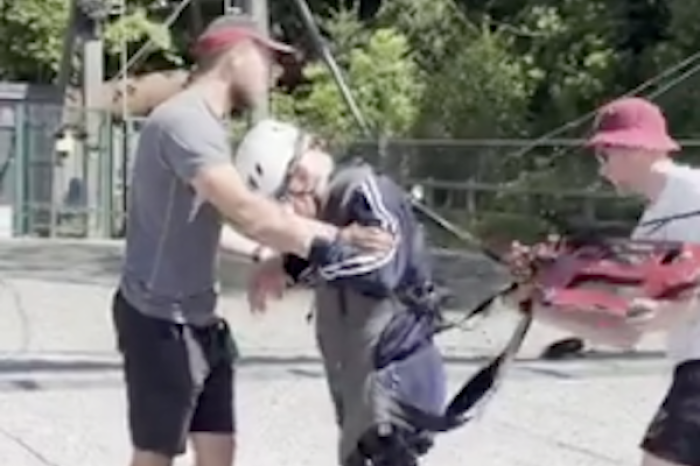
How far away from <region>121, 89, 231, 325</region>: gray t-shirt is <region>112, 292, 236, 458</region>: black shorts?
0.05 metres

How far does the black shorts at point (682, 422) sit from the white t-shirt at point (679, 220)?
56 millimetres

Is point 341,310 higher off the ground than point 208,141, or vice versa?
point 208,141

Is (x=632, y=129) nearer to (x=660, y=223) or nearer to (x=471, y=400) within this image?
(x=660, y=223)

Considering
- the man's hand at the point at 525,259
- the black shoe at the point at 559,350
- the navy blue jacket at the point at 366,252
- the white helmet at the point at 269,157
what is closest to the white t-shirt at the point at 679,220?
the man's hand at the point at 525,259

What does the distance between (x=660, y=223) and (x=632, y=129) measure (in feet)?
0.88

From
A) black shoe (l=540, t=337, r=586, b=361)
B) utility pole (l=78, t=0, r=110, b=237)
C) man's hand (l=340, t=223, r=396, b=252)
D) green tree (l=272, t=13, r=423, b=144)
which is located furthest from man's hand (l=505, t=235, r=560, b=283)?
green tree (l=272, t=13, r=423, b=144)

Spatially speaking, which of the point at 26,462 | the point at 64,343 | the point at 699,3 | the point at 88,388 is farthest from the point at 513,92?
the point at 26,462

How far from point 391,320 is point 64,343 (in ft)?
25.2

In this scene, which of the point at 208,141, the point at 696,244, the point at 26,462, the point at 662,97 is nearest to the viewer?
the point at 696,244

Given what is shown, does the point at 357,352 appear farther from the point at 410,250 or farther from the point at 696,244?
the point at 696,244

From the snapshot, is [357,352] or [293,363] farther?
[293,363]

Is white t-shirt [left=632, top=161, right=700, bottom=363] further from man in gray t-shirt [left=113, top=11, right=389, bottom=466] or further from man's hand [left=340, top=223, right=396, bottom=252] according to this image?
man in gray t-shirt [left=113, top=11, right=389, bottom=466]

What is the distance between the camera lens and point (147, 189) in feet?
18.0

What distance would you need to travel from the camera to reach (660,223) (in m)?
4.95
